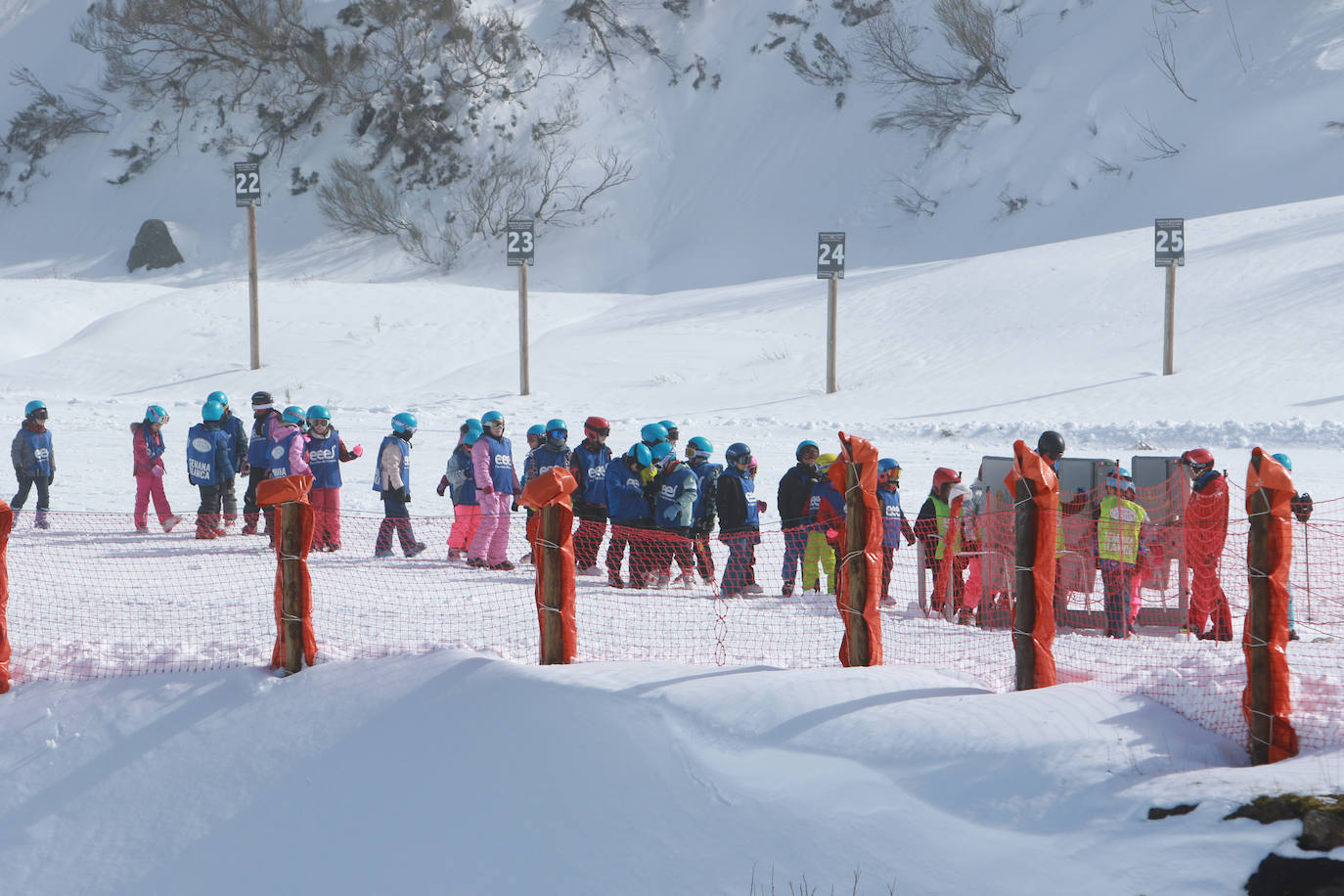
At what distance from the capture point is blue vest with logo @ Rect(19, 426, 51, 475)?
11609 millimetres

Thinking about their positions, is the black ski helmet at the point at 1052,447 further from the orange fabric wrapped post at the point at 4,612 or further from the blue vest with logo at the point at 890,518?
the orange fabric wrapped post at the point at 4,612

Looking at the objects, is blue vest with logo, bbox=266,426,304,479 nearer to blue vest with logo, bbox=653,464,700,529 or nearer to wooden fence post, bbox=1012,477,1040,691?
blue vest with logo, bbox=653,464,700,529

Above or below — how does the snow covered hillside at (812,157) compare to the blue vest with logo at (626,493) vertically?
above

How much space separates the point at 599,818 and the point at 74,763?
3.02 metres

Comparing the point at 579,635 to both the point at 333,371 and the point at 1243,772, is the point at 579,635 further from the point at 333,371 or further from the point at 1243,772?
the point at 333,371

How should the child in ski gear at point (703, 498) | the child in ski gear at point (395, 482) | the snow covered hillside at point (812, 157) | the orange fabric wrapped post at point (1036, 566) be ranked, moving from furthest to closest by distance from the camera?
the snow covered hillside at point (812, 157) < the child in ski gear at point (395, 482) < the child in ski gear at point (703, 498) < the orange fabric wrapped post at point (1036, 566)

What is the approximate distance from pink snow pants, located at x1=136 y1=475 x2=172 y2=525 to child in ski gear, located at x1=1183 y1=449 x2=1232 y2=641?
28.0 ft

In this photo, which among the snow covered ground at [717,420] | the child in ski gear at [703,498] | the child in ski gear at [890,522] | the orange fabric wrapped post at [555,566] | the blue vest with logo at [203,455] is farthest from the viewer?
the blue vest with logo at [203,455]

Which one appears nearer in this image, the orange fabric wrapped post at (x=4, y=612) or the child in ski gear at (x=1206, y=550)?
the orange fabric wrapped post at (x=4, y=612)

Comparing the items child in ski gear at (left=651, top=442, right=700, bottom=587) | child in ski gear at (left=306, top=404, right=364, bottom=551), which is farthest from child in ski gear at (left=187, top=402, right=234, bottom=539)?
child in ski gear at (left=651, top=442, right=700, bottom=587)

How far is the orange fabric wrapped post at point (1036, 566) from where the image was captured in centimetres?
606

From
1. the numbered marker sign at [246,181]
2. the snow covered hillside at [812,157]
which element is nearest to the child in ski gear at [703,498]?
the numbered marker sign at [246,181]

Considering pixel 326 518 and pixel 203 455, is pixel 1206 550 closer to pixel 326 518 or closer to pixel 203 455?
pixel 326 518

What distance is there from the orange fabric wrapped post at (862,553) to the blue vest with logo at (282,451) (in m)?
5.68
